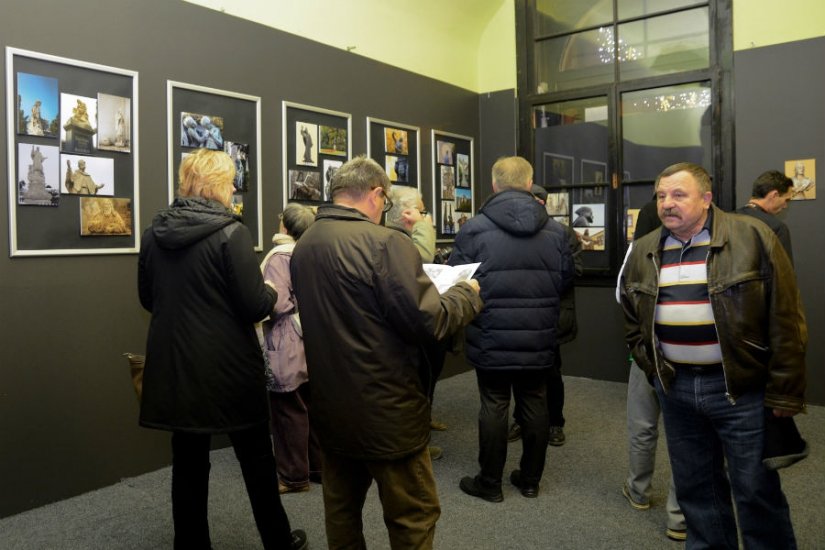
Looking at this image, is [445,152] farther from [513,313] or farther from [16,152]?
[16,152]

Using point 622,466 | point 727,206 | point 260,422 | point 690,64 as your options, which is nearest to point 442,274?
point 260,422

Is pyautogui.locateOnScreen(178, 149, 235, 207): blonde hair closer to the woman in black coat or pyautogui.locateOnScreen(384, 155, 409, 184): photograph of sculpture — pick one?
the woman in black coat

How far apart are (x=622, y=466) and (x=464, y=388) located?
209cm

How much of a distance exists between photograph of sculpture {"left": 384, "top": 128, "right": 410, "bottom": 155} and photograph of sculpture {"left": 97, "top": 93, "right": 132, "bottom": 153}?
2275mm

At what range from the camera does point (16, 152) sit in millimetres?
3104

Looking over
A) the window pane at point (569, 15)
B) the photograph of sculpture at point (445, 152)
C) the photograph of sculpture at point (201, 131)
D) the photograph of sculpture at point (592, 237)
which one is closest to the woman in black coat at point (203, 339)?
the photograph of sculpture at point (201, 131)

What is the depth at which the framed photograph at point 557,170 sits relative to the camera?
6.06 meters

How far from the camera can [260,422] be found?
2.36 meters

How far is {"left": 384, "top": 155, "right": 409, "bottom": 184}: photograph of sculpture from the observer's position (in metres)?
5.37

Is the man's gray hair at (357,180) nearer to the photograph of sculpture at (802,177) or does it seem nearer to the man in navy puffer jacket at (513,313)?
the man in navy puffer jacket at (513,313)

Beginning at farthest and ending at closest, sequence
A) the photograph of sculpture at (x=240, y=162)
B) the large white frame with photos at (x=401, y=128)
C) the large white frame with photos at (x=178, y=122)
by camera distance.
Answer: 1. the large white frame with photos at (x=401, y=128)
2. the photograph of sculpture at (x=240, y=162)
3. the large white frame with photos at (x=178, y=122)

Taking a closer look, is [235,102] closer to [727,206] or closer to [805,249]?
[727,206]

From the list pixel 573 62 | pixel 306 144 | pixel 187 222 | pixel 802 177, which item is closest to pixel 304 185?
pixel 306 144

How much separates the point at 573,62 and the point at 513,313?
151 inches
